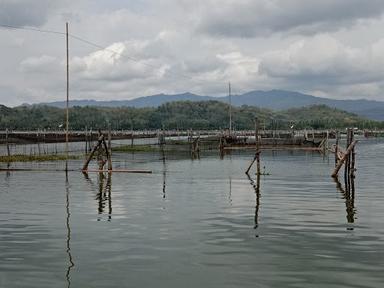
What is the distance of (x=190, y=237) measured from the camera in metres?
18.8

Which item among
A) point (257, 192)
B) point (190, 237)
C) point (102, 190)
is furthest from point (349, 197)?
point (102, 190)

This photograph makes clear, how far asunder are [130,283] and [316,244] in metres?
7.30

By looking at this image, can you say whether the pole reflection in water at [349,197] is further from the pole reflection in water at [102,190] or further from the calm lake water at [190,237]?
the pole reflection in water at [102,190]

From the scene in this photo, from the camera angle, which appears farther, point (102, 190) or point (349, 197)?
point (102, 190)

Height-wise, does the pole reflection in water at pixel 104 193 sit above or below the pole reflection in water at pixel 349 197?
above

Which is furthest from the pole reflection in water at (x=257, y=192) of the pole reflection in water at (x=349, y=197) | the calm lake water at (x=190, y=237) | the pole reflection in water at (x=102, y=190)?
the pole reflection in water at (x=102, y=190)

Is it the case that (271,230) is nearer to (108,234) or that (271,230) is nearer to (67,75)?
(108,234)

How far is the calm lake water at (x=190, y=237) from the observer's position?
45.4 feet

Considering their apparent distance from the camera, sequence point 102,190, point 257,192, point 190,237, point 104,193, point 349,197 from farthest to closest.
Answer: point 102,190 → point 257,192 → point 104,193 → point 349,197 → point 190,237

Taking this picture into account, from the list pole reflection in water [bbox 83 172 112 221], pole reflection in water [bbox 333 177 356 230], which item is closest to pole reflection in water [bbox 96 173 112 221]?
pole reflection in water [bbox 83 172 112 221]

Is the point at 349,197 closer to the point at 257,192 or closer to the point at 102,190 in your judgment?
the point at 257,192

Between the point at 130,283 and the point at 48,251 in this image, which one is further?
the point at 48,251

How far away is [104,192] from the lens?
108 ft

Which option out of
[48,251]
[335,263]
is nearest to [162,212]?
[48,251]
